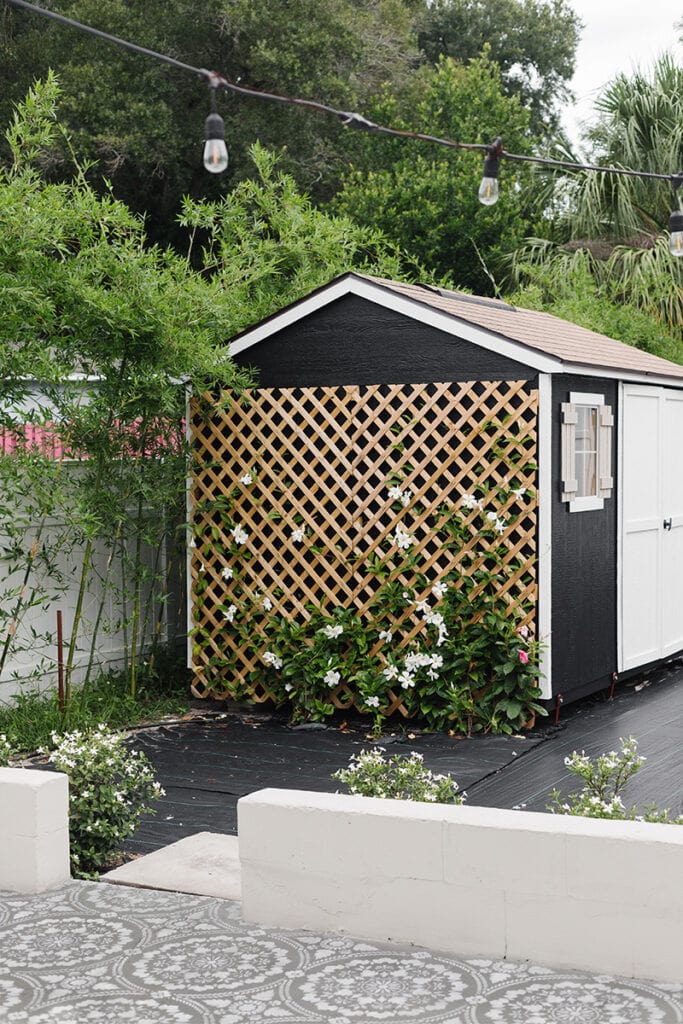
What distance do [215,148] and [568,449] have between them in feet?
9.85

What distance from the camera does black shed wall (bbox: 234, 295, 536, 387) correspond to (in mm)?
6523

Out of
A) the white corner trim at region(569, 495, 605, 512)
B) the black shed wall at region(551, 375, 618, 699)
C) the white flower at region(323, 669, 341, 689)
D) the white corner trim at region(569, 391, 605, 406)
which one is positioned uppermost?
the white corner trim at region(569, 391, 605, 406)

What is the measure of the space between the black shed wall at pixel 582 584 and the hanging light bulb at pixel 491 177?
1.80 meters

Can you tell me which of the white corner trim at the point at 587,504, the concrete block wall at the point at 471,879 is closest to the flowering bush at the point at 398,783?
the concrete block wall at the point at 471,879

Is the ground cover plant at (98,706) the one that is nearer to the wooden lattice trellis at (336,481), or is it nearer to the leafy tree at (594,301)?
the wooden lattice trellis at (336,481)

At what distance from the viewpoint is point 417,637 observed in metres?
6.56

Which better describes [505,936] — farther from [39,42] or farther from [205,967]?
[39,42]

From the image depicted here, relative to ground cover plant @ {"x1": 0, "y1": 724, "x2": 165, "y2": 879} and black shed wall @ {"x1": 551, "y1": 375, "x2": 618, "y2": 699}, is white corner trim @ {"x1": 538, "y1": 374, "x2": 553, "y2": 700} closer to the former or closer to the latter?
black shed wall @ {"x1": 551, "y1": 375, "x2": 618, "y2": 699}

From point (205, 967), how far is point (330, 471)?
12.4 ft

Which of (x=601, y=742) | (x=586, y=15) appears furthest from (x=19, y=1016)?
(x=586, y=15)

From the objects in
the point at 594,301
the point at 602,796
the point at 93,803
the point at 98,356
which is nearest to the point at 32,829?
the point at 93,803

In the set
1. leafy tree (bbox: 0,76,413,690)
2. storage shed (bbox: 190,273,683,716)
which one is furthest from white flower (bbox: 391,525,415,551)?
leafy tree (bbox: 0,76,413,690)

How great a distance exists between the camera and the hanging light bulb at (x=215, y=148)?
405 cm

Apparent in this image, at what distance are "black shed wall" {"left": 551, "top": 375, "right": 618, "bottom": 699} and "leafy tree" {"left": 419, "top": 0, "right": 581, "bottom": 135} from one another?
17195mm
